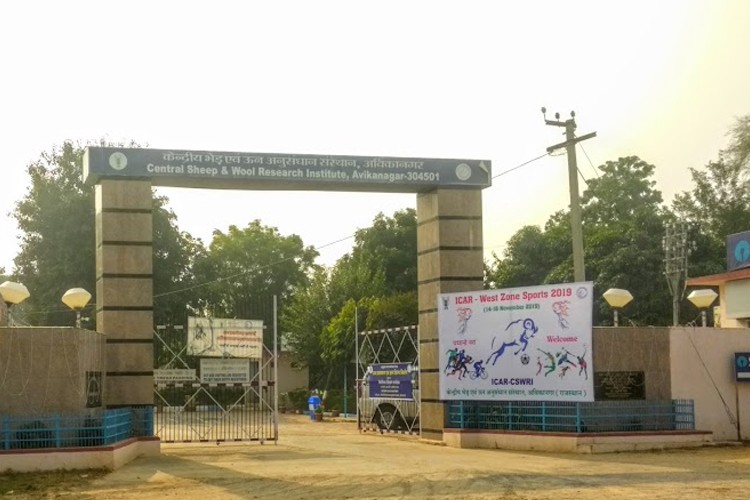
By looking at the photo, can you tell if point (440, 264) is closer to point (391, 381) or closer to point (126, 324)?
point (391, 381)

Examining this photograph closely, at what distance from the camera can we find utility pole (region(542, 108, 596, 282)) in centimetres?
2516

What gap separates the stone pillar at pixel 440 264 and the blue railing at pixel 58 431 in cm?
785

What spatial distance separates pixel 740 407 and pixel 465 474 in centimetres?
970

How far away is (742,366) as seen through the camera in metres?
24.2

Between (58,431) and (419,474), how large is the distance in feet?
21.5

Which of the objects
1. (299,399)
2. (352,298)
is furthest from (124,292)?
(299,399)

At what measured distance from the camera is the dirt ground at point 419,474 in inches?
599

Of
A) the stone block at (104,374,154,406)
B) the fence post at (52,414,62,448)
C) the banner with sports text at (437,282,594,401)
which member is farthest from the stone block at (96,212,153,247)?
the banner with sports text at (437,282,594,401)

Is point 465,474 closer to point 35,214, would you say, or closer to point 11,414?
point 11,414

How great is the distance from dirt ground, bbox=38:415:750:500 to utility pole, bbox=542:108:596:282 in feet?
17.3

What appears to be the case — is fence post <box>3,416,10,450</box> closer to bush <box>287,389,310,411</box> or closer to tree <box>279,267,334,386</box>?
tree <box>279,267,334,386</box>

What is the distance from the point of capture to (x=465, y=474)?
17.4 metres

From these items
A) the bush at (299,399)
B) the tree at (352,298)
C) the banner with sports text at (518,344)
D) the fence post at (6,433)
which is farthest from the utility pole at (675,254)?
the fence post at (6,433)

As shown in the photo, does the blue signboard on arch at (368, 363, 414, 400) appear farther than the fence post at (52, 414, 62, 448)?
Yes
